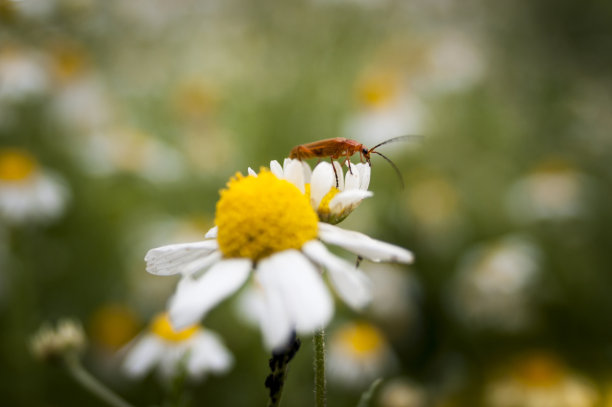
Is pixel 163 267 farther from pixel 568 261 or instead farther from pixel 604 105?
pixel 604 105

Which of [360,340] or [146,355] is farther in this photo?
[360,340]

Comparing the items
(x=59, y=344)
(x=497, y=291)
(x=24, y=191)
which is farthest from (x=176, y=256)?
(x=497, y=291)

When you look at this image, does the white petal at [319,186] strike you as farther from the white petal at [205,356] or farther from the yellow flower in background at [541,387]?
the yellow flower in background at [541,387]

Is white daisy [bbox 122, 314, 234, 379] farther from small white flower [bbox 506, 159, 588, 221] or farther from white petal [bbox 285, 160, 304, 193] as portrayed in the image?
small white flower [bbox 506, 159, 588, 221]

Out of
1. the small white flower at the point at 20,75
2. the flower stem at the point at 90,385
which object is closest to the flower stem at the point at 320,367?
the flower stem at the point at 90,385

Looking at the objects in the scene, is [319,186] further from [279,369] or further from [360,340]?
[360,340]

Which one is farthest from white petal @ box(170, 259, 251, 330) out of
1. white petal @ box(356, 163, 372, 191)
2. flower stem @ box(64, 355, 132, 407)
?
flower stem @ box(64, 355, 132, 407)
